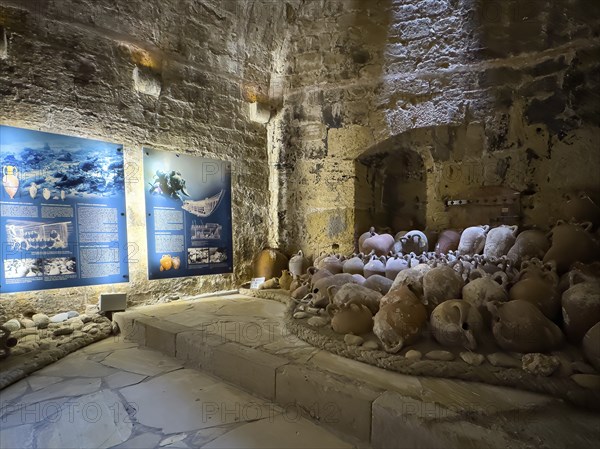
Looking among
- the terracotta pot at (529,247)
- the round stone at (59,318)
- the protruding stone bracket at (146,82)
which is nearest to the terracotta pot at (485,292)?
the terracotta pot at (529,247)

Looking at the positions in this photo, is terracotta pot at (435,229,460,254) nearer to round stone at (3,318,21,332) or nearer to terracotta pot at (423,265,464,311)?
terracotta pot at (423,265,464,311)

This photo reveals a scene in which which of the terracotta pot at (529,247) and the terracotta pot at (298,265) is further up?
the terracotta pot at (529,247)

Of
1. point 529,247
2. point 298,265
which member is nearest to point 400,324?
point 529,247

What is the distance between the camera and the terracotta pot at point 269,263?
4.60 m

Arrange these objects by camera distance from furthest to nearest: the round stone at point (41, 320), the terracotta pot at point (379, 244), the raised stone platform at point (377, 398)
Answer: the terracotta pot at point (379, 244) < the round stone at point (41, 320) < the raised stone platform at point (377, 398)

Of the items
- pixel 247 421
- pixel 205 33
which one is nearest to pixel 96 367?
pixel 247 421

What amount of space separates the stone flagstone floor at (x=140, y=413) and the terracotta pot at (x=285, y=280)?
81.7 inches

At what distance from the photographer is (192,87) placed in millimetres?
4148

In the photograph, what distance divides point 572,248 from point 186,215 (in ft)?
12.8

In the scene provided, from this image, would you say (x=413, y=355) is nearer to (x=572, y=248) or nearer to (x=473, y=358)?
(x=473, y=358)

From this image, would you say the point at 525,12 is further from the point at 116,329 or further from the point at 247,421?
the point at 116,329

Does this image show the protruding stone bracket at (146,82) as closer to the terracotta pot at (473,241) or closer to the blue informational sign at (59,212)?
the blue informational sign at (59,212)

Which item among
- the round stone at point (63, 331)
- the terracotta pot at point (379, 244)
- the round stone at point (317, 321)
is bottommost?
the round stone at point (63, 331)

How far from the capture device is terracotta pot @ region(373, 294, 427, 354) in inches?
77.7
